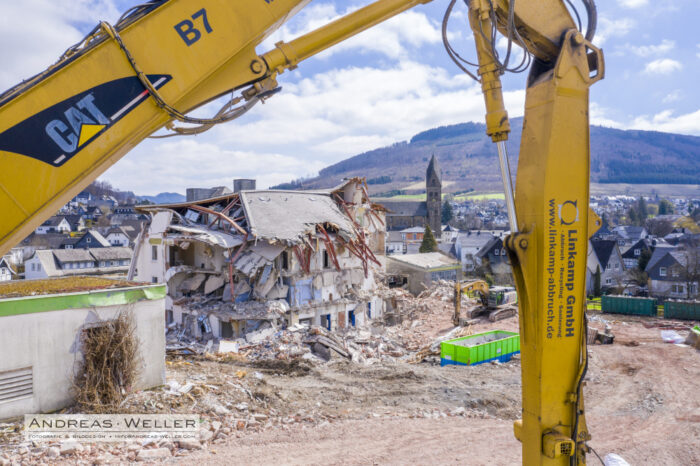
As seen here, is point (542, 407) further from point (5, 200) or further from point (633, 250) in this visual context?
point (633, 250)

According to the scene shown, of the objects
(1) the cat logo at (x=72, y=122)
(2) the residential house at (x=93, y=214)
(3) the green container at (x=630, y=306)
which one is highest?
(2) the residential house at (x=93, y=214)

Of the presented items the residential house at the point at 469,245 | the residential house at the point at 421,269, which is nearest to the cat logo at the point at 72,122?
the residential house at the point at 421,269

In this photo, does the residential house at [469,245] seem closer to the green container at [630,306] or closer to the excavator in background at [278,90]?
the green container at [630,306]

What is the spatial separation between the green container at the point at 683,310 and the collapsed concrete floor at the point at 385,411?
44.5 feet

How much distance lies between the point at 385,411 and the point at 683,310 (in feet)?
88.7

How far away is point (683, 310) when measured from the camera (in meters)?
30.1

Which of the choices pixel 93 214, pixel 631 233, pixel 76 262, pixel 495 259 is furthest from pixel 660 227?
pixel 93 214

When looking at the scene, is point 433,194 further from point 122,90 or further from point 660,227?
point 122,90

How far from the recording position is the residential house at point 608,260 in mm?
58744

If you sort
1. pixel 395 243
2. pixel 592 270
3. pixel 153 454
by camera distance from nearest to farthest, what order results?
pixel 153 454
pixel 592 270
pixel 395 243

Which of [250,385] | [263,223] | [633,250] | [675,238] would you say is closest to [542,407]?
[250,385]

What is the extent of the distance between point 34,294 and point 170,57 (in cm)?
989

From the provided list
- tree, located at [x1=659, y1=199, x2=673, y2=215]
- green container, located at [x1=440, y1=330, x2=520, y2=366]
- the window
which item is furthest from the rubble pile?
tree, located at [x1=659, y1=199, x2=673, y2=215]

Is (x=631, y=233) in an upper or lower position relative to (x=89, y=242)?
upper
